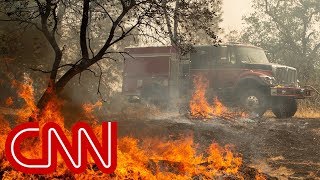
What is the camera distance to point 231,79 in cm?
1653

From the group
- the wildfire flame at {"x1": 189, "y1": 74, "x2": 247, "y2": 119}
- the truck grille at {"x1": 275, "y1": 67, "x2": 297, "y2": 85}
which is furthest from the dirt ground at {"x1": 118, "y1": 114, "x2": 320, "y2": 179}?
the truck grille at {"x1": 275, "y1": 67, "x2": 297, "y2": 85}

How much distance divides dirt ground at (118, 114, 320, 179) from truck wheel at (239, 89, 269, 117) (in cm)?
76

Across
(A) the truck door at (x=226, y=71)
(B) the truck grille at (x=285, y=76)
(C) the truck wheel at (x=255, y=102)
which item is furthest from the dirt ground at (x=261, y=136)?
(A) the truck door at (x=226, y=71)

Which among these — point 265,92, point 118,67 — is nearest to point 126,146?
point 265,92

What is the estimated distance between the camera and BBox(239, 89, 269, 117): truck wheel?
15.1 metres

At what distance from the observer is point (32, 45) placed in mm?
17797

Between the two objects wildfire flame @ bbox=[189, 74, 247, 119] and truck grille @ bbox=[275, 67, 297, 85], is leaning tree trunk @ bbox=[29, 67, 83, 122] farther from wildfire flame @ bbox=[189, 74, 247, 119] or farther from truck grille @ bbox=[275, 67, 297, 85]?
truck grille @ bbox=[275, 67, 297, 85]

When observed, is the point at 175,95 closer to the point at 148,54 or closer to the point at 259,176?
the point at 148,54

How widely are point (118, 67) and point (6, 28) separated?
15.7 meters

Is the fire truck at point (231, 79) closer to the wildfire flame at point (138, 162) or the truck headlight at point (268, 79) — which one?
the truck headlight at point (268, 79)

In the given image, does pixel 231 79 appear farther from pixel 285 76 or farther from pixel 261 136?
pixel 261 136

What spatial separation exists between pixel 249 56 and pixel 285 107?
101 inches

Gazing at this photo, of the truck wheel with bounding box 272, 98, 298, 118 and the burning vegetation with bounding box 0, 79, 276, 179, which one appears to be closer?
the burning vegetation with bounding box 0, 79, 276, 179

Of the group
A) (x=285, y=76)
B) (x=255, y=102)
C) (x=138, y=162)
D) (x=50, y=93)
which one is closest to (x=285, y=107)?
(x=285, y=76)
